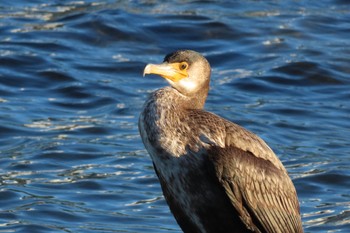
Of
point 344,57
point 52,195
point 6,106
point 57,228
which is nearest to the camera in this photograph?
point 57,228

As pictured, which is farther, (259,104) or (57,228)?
(259,104)

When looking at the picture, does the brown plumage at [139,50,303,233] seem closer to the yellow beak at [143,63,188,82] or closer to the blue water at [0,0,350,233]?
Answer: the yellow beak at [143,63,188,82]

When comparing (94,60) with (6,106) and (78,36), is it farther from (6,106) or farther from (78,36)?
(6,106)

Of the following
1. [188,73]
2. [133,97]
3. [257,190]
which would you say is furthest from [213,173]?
[133,97]

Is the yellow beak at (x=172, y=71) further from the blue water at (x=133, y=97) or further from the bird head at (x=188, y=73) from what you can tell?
the blue water at (x=133, y=97)

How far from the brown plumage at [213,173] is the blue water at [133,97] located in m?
2.36

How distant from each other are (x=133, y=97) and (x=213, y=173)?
6.19 metres

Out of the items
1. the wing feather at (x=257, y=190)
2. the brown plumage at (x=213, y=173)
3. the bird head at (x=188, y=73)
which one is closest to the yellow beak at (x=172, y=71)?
the bird head at (x=188, y=73)

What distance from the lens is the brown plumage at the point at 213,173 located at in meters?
7.78

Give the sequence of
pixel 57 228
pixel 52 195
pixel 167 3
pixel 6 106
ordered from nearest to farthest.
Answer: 1. pixel 57 228
2. pixel 52 195
3. pixel 6 106
4. pixel 167 3

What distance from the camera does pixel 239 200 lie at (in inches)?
310

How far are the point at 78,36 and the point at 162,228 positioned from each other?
6166mm

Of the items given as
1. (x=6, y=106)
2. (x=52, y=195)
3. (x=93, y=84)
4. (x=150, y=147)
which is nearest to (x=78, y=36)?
(x=93, y=84)

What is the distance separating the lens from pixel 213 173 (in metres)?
7.77
